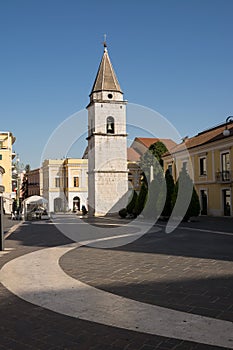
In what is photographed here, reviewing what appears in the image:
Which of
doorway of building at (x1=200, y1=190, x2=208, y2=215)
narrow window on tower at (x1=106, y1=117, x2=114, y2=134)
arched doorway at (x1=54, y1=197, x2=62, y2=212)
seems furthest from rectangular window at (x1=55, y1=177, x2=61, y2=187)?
doorway of building at (x1=200, y1=190, x2=208, y2=215)

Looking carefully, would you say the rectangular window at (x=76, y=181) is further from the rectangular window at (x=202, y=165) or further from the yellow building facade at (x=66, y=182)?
the rectangular window at (x=202, y=165)

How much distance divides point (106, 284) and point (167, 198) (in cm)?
1945

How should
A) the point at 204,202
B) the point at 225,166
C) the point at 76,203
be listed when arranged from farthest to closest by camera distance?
the point at 76,203
the point at 204,202
the point at 225,166

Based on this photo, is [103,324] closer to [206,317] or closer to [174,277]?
A: [206,317]

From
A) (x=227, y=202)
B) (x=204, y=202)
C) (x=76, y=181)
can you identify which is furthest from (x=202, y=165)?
(x=76, y=181)

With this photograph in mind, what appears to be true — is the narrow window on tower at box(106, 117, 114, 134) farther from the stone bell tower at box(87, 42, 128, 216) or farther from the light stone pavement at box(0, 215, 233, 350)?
the light stone pavement at box(0, 215, 233, 350)

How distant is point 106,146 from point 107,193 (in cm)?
480

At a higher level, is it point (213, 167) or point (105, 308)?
point (213, 167)

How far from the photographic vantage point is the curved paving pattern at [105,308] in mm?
4164

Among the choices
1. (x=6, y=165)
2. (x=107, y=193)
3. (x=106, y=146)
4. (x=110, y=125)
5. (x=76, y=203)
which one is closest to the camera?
(x=107, y=193)

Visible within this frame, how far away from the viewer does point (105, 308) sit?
5.18 m

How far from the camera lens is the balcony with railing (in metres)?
28.9

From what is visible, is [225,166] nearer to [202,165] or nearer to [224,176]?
[224,176]

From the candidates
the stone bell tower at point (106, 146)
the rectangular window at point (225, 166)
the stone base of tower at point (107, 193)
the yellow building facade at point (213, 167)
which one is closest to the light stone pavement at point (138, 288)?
the yellow building facade at point (213, 167)
